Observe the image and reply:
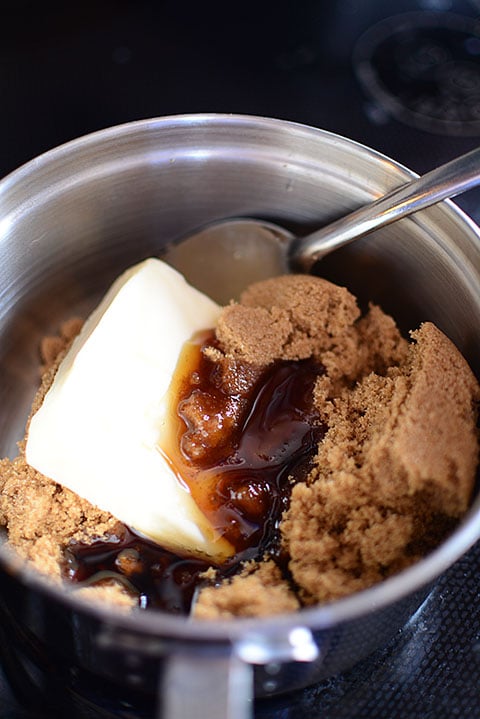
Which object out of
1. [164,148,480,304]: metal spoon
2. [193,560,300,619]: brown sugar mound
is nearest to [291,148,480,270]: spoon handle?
[164,148,480,304]: metal spoon

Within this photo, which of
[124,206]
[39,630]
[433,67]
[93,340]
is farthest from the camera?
[433,67]

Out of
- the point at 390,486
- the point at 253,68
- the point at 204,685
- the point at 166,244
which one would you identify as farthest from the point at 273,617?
the point at 253,68

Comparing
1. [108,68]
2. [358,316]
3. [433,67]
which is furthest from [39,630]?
[433,67]

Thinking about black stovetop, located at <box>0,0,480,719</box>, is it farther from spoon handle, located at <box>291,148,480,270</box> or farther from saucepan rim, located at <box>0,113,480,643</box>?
saucepan rim, located at <box>0,113,480,643</box>

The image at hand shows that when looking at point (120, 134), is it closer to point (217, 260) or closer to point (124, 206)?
point (124, 206)

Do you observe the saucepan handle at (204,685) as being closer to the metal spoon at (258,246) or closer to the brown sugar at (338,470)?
the brown sugar at (338,470)

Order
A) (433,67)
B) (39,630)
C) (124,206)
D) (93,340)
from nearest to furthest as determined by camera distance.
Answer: (39,630)
(93,340)
(124,206)
(433,67)

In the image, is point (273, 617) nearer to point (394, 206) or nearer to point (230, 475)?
point (230, 475)

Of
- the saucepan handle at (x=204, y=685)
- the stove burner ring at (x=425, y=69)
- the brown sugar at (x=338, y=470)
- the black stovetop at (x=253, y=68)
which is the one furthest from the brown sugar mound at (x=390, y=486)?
the stove burner ring at (x=425, y=69)
